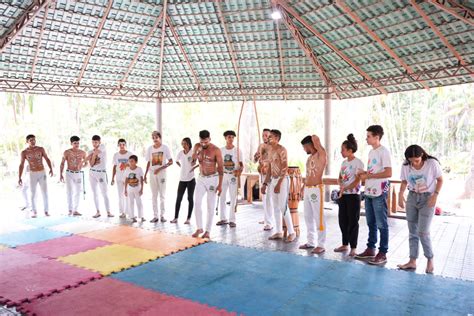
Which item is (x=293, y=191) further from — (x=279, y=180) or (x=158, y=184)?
(x=158, y=184)

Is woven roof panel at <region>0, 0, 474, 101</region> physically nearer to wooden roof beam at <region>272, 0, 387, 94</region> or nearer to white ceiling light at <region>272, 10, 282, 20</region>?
wooden roof beam at <region>272, 0, 387, 94</region>

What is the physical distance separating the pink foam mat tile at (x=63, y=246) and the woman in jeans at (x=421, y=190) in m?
4.84

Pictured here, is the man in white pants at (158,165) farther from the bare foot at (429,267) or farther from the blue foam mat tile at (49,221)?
the bare foot at (429,267)

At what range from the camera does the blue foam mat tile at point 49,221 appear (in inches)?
309

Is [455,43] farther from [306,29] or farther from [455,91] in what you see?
[455,91]

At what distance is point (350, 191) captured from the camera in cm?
550

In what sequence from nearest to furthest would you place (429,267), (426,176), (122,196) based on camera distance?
1. (426,176)
2. (429,267)
3. (122,196)

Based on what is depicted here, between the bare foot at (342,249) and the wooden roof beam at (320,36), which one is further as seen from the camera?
the wooden roof beam at (320,36)

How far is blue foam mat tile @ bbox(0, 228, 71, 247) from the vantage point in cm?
635

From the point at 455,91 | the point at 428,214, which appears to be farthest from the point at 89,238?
the point at 455,91

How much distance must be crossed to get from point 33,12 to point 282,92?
731cm

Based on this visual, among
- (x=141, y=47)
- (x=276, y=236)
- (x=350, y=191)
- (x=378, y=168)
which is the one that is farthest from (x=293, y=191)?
(x=141, y=47)

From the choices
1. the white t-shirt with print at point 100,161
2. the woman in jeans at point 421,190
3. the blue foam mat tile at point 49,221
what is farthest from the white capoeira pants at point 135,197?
the woman in jeans at point 421,190

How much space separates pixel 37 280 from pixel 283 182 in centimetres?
393
